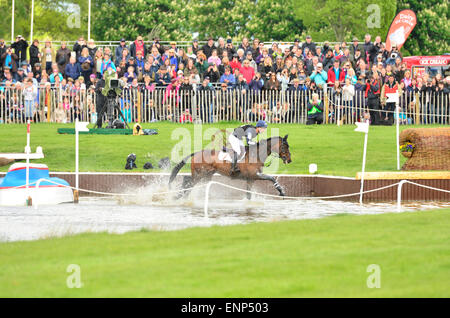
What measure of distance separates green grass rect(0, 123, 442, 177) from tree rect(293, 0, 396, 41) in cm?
2521

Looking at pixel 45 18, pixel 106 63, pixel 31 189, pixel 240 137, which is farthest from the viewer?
pixel 45 18

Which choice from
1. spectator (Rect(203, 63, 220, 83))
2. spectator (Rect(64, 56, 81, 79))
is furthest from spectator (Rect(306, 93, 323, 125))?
spectator (Rect(64, 56, 81, 79))

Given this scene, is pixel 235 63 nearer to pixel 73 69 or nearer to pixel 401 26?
pixel 73 69

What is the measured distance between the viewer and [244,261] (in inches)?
384

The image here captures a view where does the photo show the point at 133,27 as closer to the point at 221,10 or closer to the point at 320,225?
the point at 221,10

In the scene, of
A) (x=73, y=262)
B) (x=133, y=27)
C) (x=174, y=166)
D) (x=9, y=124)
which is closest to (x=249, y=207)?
(x=174, y=166)

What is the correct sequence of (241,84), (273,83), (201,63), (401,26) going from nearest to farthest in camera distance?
(273,83), (241,84), (201,63), (401,26)

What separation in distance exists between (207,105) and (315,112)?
12.2 feet

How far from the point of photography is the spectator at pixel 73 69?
104 ft

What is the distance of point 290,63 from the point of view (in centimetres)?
3089

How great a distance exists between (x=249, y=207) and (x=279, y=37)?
50608mm

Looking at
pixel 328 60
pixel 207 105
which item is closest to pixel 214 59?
pixel 207 105

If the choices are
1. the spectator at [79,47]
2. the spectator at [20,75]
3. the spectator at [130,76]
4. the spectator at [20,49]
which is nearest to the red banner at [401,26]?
the spectator at [130,76]

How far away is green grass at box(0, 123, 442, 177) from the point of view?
23.6 metres
